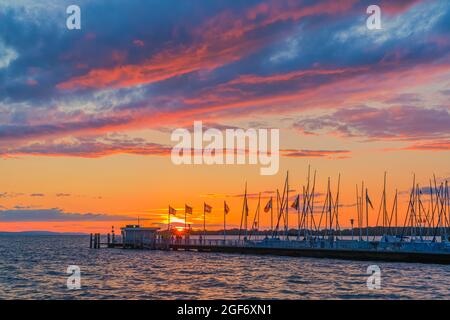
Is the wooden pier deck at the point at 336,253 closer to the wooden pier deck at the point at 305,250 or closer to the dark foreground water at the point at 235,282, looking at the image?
the wooden pier deck at the point at 305,250

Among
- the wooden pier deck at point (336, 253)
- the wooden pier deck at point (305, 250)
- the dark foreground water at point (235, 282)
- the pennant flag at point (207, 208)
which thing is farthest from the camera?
the pennant flag at point (207, 208)

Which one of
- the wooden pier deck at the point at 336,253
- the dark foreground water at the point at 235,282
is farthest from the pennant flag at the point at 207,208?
the dark foreground water at the point at 235,282

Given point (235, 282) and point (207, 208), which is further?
point (207, 208)

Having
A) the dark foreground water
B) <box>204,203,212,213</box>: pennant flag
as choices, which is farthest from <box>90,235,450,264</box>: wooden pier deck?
<box>204,203,212,213</box>: pennant flag

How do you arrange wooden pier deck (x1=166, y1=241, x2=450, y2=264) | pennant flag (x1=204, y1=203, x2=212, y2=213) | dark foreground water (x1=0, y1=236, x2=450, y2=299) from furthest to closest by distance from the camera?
Answer: 1. pennant flag (x1=204, y1=203, x2=212, y2=213)
2. wooden pier deck (x1=166, y1=241, x2=450, y2=264)
3. dark foreground water (x1=0, y1=236, x2=450, y2=299)

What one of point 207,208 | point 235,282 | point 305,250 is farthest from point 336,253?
point 235,282

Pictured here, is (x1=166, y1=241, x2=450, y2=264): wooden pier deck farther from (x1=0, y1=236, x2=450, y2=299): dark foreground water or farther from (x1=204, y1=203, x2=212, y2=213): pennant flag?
(x1=204, y1=203, x2=212, y2=213): pennant flag

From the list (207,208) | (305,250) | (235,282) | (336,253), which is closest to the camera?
(235,282)

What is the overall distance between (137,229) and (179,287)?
3081 inches

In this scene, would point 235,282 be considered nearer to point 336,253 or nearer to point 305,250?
point 336,253

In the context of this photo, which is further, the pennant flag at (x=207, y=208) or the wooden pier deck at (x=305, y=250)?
the pennant flag at (x=207, y=208)

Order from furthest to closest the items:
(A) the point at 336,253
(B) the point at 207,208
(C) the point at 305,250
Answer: (B) the point at 207,208 → (C) the point at 305,250 → (A) the point at 336,253

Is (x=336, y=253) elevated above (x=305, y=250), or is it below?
below

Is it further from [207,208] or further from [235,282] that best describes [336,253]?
[235,282]
